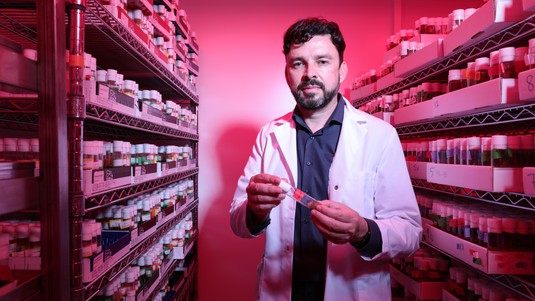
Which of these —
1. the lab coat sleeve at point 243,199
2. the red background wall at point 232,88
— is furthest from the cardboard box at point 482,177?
the red background wall at point 232,88

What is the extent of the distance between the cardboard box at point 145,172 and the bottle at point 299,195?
37.5 inches

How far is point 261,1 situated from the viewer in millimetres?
3799

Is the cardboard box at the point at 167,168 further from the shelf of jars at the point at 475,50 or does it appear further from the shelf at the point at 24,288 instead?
the shelf of jars at the point at 475,50

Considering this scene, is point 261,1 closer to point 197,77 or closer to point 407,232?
point 197,77

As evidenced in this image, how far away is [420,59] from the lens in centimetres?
221

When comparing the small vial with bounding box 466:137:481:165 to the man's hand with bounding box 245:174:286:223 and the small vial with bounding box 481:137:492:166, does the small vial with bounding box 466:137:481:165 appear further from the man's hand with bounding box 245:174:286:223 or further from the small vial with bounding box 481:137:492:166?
the man's hand with bounding box 245:174:286:223

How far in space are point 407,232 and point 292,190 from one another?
→ 0.57 m

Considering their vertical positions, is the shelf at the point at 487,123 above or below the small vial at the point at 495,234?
above

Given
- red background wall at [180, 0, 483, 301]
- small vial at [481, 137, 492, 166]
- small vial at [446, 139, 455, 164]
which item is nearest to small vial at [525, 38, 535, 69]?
small vial at [481, 137, 492, 166]

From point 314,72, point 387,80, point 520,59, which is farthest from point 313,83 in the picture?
point 387,80

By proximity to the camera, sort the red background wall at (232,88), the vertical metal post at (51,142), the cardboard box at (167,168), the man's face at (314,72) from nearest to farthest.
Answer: the vertical metal post at (51,142)
the man's face at (314,72)
the cardboard box at (167,168)
the red background wall at (232,88)

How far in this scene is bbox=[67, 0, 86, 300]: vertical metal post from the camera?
1.23 meters

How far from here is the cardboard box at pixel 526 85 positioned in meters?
1.28

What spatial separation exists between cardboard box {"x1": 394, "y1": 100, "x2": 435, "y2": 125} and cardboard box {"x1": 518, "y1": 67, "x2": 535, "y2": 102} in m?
0.69
